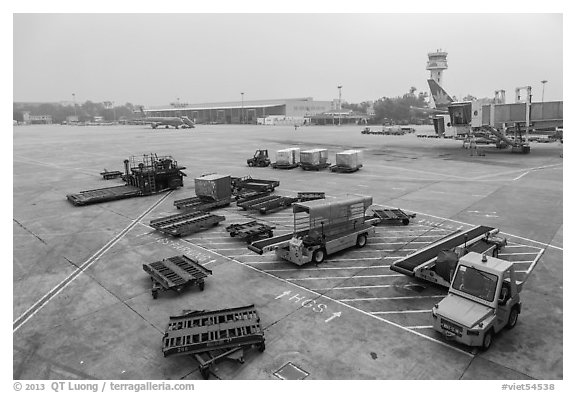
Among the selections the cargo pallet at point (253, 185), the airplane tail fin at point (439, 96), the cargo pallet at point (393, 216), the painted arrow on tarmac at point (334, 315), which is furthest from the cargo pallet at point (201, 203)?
the airplane tail fin at point (439, 96)

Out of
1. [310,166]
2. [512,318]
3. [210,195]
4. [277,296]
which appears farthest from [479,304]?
[310,166]

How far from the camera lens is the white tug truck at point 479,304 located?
32.0 feet

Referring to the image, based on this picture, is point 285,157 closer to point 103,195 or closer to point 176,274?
point 103,195

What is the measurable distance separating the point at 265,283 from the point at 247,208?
10.8 metres

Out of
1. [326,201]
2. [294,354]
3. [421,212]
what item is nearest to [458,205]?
[421,212]

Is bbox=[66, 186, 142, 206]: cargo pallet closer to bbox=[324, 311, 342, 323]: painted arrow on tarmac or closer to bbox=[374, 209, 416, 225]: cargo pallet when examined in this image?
bbox=[374, 209, 416, 225]: cargo pallet

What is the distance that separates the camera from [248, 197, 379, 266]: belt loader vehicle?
15.4m

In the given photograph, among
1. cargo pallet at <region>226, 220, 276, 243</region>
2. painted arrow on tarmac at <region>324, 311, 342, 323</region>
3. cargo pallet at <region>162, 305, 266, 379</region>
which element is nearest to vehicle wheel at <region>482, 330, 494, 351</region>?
painted arrow on tarmac at <region>324, 311, 342, 323</region>

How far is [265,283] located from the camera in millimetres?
13930

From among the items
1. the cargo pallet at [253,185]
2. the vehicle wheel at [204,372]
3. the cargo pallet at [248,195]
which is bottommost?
the vehicle wheel at [204,372]

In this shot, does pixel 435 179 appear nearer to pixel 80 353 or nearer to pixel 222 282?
pixel 222 282

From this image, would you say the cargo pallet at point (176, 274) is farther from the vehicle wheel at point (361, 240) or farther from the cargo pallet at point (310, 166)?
the cargo pallet at point (310, 166)

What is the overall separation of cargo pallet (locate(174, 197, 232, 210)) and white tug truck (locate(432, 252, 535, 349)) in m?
17.0

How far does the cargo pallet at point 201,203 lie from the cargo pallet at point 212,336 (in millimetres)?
13922
